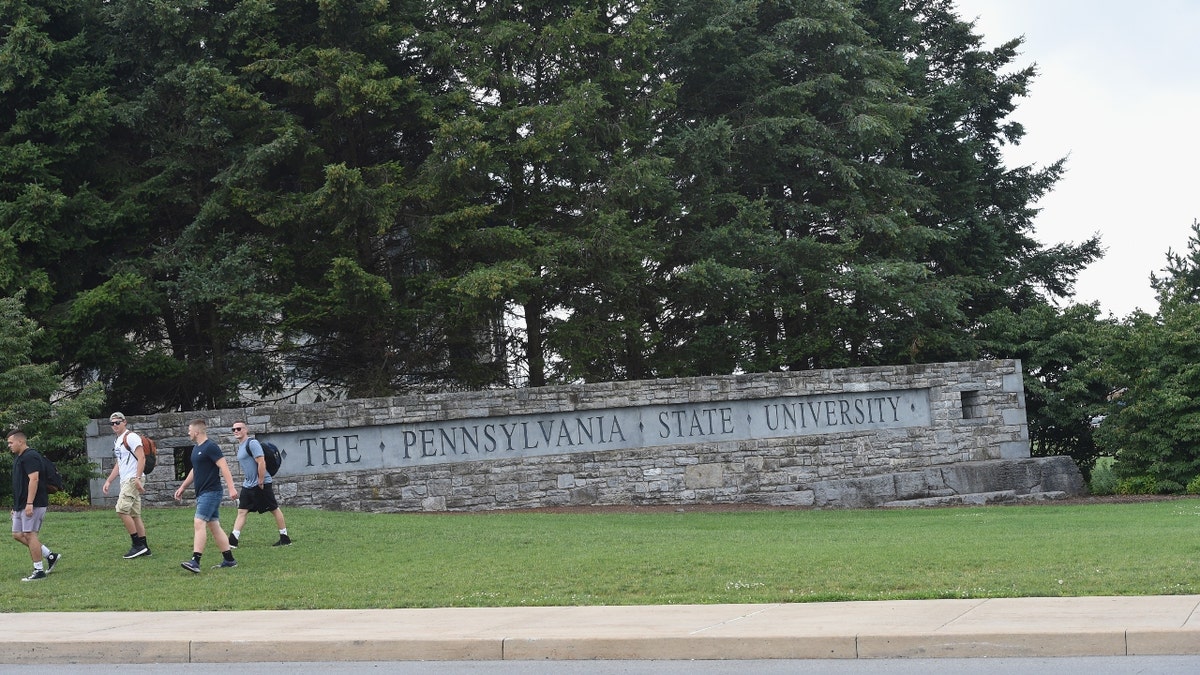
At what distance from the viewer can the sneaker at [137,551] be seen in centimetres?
1388

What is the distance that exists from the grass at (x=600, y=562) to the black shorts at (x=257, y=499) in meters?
0.56

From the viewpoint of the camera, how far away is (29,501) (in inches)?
503

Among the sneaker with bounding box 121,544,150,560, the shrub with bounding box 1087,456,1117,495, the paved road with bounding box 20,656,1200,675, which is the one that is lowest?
the shrub with bounding box 1087,456,1117,495

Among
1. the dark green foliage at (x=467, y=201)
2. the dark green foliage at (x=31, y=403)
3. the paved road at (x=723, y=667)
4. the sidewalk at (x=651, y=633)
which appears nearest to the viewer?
the paved road at (x=723, y=667)

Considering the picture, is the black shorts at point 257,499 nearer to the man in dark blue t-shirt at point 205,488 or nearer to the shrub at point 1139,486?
the man in dark blue t-shirt at point 205,488

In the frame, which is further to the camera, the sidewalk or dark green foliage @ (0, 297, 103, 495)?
dark green foliage @ (0, 297, 103, 495)

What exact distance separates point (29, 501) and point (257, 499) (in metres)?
2.44

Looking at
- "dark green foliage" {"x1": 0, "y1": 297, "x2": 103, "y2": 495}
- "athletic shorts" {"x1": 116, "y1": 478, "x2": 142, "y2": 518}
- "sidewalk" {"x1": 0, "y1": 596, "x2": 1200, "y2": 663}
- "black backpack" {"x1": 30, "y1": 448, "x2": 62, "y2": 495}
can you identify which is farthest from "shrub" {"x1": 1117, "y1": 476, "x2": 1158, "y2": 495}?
"black backpack" {"x1": 30, "y1": 448, "x2": 62, "y2": 495}

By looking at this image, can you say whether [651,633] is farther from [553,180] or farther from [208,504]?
[553,180]

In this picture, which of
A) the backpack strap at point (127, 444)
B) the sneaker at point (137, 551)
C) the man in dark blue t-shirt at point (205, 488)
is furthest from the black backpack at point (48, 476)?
the man in dark blue t-shirt at point (205, 488)

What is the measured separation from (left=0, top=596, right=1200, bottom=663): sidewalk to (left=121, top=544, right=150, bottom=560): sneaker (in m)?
3.46

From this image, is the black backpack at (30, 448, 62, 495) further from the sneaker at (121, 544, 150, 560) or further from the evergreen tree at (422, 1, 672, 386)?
the evergreen tree at (422, 1, 672, 386)

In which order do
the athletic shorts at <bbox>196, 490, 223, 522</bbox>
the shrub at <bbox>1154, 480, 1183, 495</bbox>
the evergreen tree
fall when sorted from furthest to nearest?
the shrub at <bbox>1154, 480, 1183, 495</bbox>
the evergreen tree
the athletic shorts at <bbox>196, 490, 223, 522</bbox>

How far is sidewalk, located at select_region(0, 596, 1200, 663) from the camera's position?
814cm
